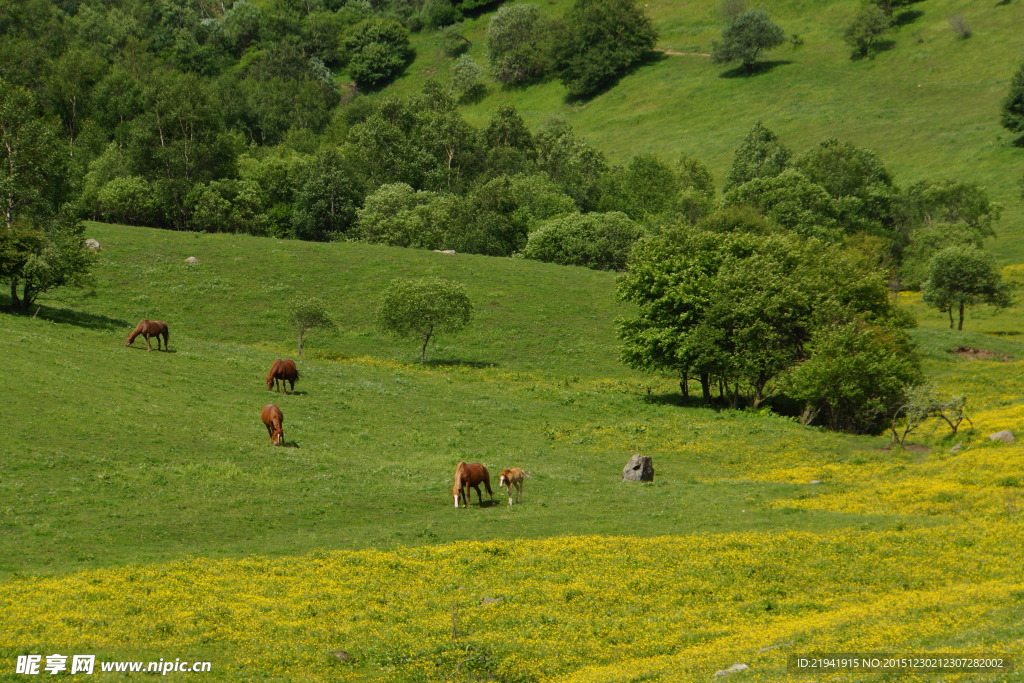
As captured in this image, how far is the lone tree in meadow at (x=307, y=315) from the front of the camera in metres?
68.9

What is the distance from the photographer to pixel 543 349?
2970 inches

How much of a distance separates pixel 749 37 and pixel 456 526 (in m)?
158

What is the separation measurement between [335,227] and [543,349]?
5299 centimetres

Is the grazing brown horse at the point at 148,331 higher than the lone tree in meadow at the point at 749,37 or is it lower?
lower

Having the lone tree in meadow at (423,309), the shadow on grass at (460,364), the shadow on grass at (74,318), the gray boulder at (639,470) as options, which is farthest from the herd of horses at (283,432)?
the shadow on grass at (460,364)

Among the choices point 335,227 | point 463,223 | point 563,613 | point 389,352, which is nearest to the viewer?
point 563,613

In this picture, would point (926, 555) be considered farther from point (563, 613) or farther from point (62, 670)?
point (62, 670)

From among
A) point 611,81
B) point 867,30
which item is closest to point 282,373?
point 867,30

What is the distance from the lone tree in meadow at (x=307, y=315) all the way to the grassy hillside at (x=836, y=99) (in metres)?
87.9

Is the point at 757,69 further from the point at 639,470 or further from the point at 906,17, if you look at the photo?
the point at 639,470

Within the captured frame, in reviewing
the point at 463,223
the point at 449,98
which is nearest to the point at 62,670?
the point at 463,223

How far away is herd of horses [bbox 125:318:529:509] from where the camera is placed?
116 ft

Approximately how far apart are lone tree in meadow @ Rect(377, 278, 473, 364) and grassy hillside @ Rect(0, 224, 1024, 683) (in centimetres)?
549

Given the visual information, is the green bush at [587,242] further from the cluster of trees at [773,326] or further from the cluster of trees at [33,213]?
the cluster of trees at [33,213]
